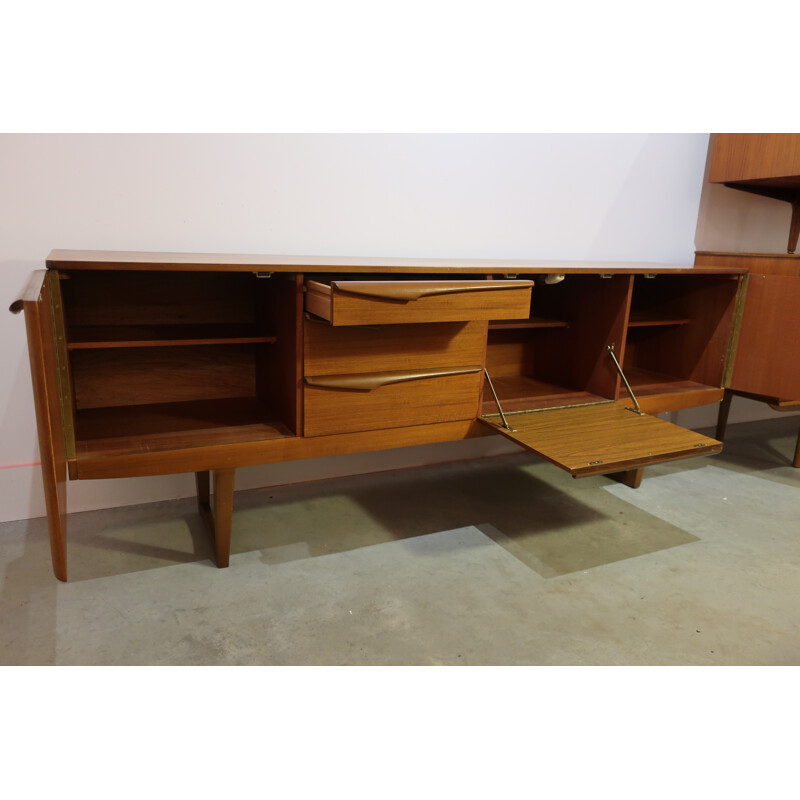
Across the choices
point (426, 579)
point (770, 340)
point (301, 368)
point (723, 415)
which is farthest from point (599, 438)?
point (723, 415)

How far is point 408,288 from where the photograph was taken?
64.4 inches

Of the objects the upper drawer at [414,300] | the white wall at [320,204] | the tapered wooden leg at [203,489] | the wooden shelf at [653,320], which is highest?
the white wall at [320,204]

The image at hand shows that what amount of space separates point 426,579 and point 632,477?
1.13 m

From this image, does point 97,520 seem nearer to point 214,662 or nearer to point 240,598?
point 240,598

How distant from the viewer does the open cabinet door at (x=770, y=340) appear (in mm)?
2334

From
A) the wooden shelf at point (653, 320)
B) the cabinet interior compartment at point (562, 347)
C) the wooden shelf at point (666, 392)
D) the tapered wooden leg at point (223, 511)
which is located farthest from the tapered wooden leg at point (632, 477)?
the tapered wooden leg at point (223, 511)

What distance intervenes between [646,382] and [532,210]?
824 mm

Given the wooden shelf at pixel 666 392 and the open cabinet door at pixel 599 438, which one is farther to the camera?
the wooden shelf at pixel 666 392

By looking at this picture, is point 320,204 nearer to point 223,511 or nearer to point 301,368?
point 301,368

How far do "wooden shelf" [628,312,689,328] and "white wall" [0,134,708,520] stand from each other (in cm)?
37

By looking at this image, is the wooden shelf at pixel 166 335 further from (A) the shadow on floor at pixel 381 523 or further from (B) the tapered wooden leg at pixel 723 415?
(B) the tapered wooden leg at pixel 723 415

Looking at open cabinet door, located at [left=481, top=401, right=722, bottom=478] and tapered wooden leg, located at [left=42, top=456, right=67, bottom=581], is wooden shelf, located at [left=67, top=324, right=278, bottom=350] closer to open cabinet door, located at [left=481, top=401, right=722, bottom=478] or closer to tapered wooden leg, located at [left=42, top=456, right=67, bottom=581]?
tapered wooden leg, located at [left=42, top=456, right=67, bottom=581]

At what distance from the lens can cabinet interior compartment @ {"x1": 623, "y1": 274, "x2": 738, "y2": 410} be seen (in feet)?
8.15

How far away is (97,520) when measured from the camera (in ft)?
6.98
